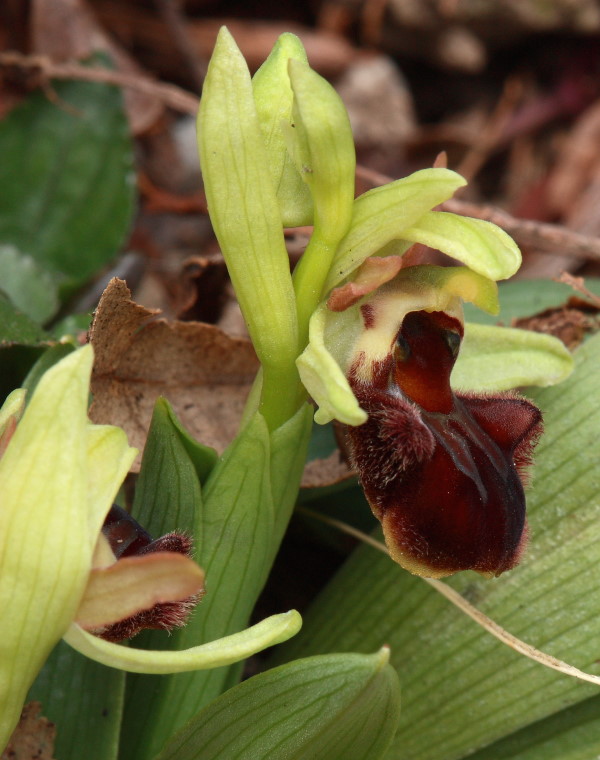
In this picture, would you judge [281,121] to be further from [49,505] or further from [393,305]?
[49,505]

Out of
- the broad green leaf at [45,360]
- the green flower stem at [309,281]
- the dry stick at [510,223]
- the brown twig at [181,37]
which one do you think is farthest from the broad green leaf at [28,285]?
the brown twig at [181,37]

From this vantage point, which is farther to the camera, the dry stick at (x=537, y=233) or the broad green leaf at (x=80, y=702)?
the dry stick at (x=537, y=233)

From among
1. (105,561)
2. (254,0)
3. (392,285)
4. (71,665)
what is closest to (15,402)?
(105,561)

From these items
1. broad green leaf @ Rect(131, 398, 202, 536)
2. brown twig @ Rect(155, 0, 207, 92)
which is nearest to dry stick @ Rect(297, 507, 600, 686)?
broad green leaf @ Rect(131, 398, 202, 536)

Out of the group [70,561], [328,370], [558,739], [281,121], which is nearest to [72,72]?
[281,121]

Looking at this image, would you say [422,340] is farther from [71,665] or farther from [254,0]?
[254,0]

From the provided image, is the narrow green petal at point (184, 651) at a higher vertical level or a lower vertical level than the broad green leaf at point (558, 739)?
higher

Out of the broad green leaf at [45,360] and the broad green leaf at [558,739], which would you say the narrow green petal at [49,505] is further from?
the broad green leaf at [558,739]

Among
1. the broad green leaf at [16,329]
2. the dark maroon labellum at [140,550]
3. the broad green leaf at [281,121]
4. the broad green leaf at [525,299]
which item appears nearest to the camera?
the dark maroon labellum at [140,550]
